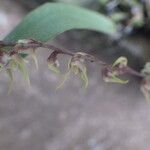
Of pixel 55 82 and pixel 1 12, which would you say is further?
pixel 1 12

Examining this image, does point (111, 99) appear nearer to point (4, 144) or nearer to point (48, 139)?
point (48, 139)

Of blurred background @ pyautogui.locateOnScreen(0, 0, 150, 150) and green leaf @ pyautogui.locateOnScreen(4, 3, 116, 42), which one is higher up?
blurred background @ pyautogui.locateOnScreen(0, 0, 150, 150)

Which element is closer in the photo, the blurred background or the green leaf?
the green leaf

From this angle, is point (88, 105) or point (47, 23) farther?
point (88, 105)

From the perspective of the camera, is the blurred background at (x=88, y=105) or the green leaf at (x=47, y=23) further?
the blurred background at (x=88, y=105)

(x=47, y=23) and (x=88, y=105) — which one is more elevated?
(x=88, y=105)

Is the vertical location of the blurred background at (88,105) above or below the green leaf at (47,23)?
above

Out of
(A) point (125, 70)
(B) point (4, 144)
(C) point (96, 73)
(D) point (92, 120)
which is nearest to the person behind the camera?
(A) point (125, 70)

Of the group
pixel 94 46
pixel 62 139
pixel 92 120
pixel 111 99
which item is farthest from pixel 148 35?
pixel 62 139
